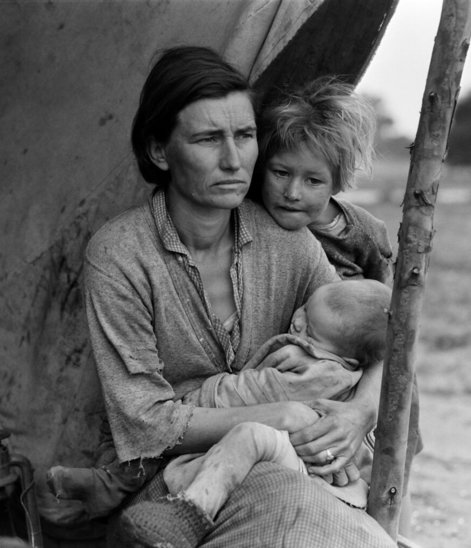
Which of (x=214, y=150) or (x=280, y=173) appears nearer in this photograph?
(x=214, y=150)

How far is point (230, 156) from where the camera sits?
259 centimetres

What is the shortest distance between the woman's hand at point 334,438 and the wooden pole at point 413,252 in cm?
11

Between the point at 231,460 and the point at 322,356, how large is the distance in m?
0.44

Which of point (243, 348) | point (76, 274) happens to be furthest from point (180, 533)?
point (76, 274)

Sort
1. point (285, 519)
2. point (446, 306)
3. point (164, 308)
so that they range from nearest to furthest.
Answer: point (285, 519)
point (164, 308)
point (446, 306)

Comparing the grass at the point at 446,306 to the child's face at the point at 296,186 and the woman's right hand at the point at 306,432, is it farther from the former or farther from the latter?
the woman's right hand at the point at 306,432

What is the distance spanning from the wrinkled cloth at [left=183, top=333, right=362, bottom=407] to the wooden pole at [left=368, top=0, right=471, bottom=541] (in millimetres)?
215

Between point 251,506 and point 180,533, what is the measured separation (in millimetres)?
207

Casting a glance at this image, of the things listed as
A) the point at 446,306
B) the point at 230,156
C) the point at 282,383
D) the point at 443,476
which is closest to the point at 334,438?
the point at 282,383

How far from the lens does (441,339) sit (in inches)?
328

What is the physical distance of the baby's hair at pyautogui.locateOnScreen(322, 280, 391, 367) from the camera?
2.59 metres

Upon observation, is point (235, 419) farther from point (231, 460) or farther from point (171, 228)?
point (171, 228)

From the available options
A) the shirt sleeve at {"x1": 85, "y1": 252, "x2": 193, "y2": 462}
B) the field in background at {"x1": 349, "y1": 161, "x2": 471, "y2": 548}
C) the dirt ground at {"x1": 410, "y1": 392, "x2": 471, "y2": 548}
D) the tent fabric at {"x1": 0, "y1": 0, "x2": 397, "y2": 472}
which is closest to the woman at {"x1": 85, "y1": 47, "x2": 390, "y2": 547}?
the shirt sleeve at {"x1": 85, "y1": 252, "x2": 193, "y2": 462}

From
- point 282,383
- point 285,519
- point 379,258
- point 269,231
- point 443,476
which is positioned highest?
point 269,231
